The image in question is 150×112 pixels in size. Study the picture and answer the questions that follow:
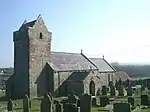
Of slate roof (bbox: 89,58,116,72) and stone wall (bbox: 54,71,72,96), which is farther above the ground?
slate roof (bbox: 89,58,116,72)

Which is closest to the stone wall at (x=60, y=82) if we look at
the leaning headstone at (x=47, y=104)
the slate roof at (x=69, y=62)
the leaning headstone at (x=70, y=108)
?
the slate roof at (x=69, y=62)

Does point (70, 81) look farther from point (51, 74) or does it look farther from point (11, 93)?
point (11, 93)

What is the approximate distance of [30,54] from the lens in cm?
4062

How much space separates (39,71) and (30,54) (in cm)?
297

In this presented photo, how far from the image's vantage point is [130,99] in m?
27.9

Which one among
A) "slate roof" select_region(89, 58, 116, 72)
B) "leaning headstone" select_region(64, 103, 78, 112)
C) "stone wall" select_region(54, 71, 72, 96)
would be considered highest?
"slate roof" select_region(89, 58, 116, 72)

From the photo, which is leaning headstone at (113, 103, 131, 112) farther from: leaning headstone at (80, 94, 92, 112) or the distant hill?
the distant hill

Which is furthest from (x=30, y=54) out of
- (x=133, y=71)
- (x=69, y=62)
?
(x=133, y=71)

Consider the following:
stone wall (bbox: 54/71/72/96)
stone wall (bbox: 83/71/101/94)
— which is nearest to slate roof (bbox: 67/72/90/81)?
stone wall (bbox: 83/71/101/94)

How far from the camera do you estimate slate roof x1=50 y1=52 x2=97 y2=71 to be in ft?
146

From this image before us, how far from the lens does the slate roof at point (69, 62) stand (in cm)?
4452

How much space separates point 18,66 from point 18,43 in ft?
11.5

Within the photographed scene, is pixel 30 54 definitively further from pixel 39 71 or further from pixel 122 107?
pixel 122 107

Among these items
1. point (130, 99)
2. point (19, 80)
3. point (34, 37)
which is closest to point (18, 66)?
point (19, 80)
